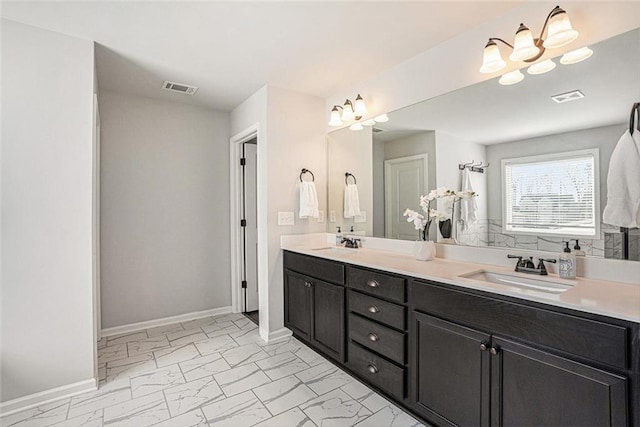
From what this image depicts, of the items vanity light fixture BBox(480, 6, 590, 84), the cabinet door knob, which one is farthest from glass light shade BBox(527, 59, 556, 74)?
the cabinet door knob

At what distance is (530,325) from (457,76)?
1674 millimetres

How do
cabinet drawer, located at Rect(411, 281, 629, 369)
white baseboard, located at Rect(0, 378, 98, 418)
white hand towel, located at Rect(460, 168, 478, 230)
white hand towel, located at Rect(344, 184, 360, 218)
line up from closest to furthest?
cabinet drawer, located at Rect(411, 281, 629, 369)
white baseboard, located at Rect(0, 378, 98, 418)
white hand towel, located at Rect(460, 168, 478, 230)
white hand towel, located at Rect(344, 184, 360, 218)

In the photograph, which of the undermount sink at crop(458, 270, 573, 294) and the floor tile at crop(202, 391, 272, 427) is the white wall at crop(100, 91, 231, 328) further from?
the undermount sink at crop(458, 270, 573, 294)

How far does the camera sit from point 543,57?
1812 mm

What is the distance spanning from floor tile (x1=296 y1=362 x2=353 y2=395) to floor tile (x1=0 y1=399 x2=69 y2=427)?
1.52 m

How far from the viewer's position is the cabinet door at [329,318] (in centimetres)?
241

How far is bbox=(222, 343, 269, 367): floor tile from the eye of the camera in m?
2.65

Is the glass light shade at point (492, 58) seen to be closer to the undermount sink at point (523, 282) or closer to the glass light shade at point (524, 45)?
the glass light shade at point (524, 45)

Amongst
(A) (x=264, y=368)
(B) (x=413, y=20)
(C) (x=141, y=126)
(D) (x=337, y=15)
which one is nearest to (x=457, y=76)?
(B) (x=413, y=20)

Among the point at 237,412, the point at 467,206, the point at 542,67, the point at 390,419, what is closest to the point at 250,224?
the point at 237,412

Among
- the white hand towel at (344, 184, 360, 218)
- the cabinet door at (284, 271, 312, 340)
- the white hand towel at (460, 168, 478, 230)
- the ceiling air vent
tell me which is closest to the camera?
the white hand towel at (460, 168, 478, 230)

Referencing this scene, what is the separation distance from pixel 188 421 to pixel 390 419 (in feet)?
3.95

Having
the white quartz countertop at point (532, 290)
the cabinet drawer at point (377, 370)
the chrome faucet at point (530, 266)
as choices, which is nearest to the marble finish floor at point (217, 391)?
the cabinet drawer at point (377, 370)

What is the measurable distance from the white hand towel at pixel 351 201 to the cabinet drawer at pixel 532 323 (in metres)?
1.45
